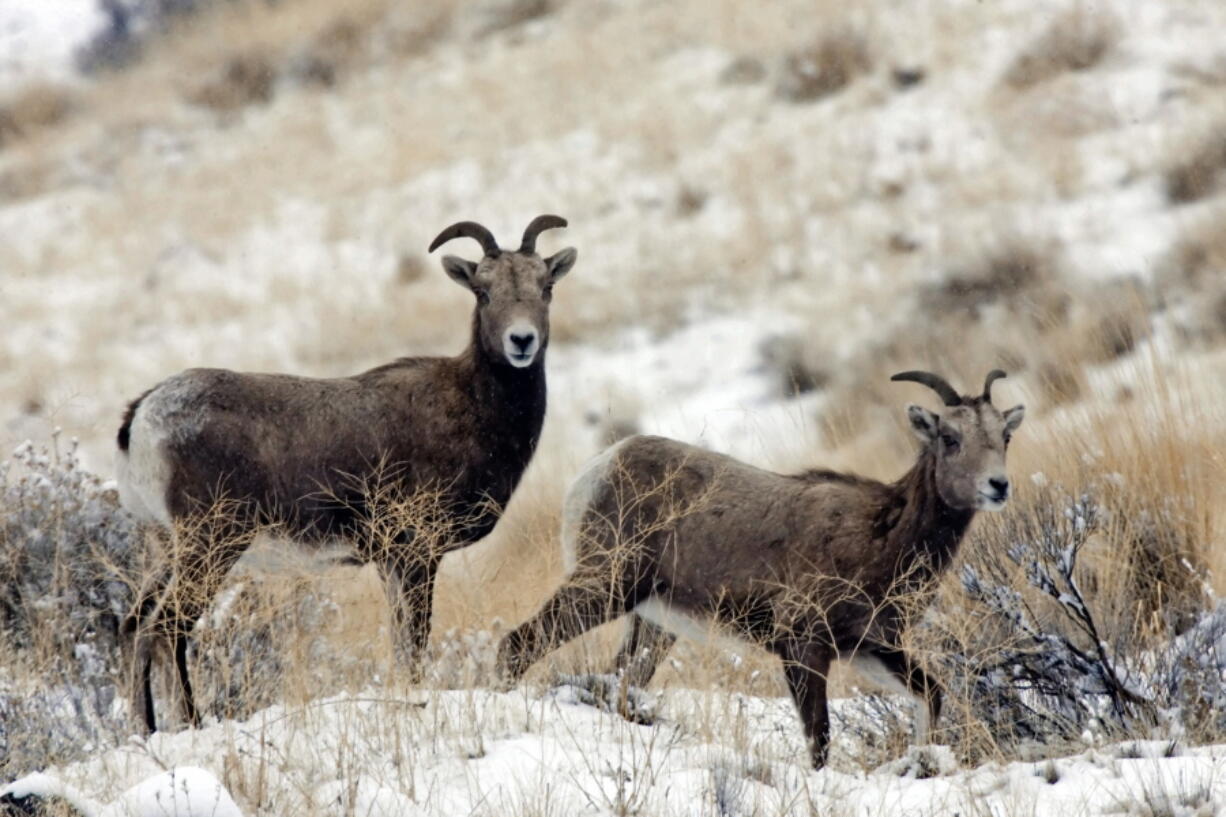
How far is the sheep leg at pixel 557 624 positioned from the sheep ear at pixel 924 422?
136cm

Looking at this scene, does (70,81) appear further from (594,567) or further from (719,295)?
(594,567)

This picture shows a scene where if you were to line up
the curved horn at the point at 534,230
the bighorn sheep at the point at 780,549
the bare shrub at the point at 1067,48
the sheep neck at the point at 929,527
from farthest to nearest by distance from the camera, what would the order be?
the bare shrub at the point at 1067,48 → the curved horn at the point at 534,230 → the sheep neck at the point at 929,527 → the bighorn sheep at the point at 780,549

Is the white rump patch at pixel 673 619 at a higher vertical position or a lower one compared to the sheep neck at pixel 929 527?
lower

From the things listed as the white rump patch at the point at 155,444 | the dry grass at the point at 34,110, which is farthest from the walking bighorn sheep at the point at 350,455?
the dry grass at the point at 34,110

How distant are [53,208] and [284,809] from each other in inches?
723

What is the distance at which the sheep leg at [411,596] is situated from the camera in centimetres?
643

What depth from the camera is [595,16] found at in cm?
2320

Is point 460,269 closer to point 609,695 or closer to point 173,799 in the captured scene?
point 609,695

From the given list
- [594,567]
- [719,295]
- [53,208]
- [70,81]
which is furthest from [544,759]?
[70,81]

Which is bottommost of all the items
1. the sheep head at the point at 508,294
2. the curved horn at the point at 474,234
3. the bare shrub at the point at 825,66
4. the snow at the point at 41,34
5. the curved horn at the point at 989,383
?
the curved horn at the point at 989,383

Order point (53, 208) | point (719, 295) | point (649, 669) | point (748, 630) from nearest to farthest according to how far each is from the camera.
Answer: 1. point (748, 630)
2. point (649, 669)
3. point (719, 295)
4. point (53, 208)

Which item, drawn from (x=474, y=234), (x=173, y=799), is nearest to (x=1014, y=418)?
(x=474, y=234)

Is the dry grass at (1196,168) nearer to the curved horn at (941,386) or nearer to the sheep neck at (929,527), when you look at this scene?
the curved horn at (941,386)

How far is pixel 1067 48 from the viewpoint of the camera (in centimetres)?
1839
